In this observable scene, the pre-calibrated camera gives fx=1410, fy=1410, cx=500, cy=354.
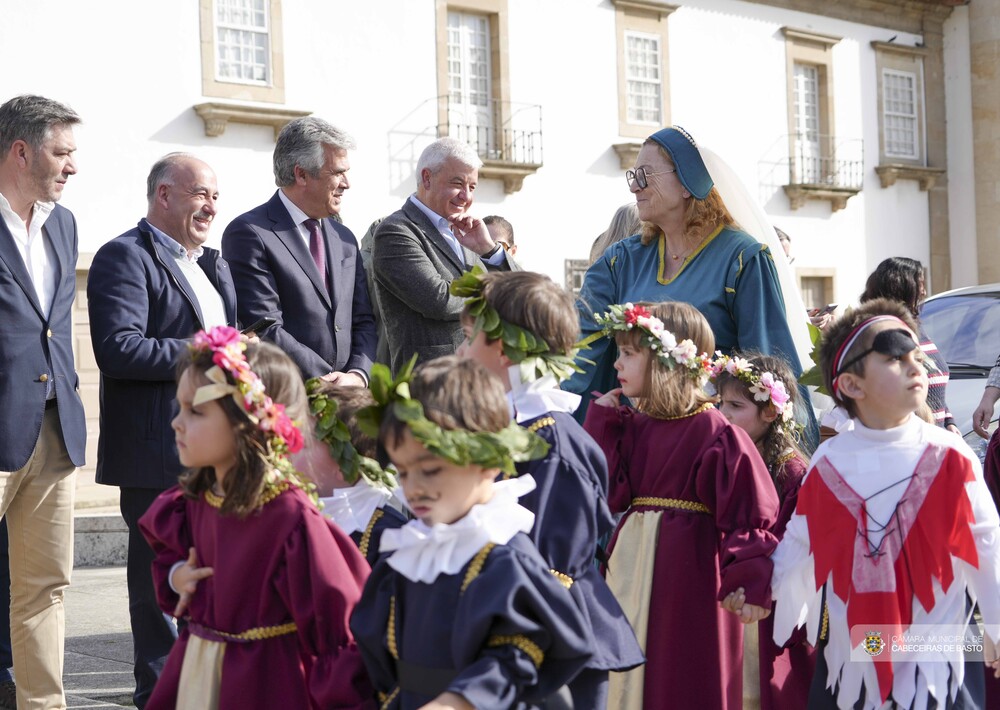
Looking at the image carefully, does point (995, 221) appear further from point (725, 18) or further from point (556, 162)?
point (556, 162)

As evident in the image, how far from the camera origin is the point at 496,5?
17750 millimetres

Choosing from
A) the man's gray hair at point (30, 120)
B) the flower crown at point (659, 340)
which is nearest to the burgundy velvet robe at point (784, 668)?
the flower crown at point (659, 340)

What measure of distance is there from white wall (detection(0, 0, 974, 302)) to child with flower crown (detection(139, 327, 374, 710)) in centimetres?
1051

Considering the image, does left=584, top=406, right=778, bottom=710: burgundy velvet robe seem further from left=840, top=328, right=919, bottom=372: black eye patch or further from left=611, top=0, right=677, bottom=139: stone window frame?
left=611, top=0, right=677, bottom=139: stone window frame

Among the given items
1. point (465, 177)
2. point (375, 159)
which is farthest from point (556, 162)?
point (465, 177)

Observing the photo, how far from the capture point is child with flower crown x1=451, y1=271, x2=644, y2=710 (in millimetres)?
3326

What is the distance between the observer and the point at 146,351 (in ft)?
15.9

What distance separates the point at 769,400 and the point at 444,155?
1.79 metres

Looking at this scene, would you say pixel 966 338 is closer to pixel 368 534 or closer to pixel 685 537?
pixel 685 537

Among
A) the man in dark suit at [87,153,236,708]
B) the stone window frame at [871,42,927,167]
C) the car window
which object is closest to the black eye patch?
the man in dark suit at [87,153,236,708]

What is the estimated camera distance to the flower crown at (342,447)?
3.87 m

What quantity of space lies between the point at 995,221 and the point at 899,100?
2.61 m

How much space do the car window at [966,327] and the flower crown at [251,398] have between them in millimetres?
5891

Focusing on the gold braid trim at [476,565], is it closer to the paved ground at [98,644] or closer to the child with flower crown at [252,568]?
the child with flower crown at [252,568]
